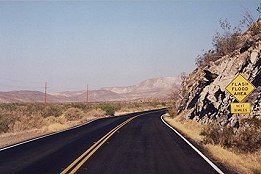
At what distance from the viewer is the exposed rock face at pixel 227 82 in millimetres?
20484

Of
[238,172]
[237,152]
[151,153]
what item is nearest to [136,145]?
[151,153]

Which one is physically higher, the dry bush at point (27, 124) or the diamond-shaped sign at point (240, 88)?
the diamond-shaped sign at point (240, 88)

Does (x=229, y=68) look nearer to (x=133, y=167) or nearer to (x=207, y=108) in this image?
(x=207, y=108)

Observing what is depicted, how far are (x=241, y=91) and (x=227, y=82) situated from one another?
9000 millimetres

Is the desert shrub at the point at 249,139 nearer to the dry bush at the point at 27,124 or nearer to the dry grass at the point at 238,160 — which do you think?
the dry grass at the point at 238,160

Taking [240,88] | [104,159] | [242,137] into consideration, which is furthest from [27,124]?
[242,137]

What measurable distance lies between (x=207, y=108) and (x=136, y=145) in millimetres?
12460

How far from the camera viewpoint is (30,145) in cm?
1783

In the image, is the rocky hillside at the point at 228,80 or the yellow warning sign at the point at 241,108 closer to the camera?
the yellow warning sign at the point at 241,108

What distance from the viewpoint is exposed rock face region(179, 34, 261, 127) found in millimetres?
20484

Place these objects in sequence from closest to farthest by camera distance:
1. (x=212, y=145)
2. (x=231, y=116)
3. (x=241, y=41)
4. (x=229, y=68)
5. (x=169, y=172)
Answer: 1. (x=169, y=172)
2. (x=212, y=145)
3. (x=231, y=116)
4. (x=229, y=68)
5. (x=241, y=41)

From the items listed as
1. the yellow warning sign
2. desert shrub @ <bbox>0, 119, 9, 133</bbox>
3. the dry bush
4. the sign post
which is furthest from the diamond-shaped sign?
the dry bush

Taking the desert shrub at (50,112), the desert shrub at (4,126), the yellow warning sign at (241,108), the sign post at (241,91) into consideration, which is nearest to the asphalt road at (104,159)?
the yellow warning sign at (241,108)

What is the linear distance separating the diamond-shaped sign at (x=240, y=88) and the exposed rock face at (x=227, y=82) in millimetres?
1133
